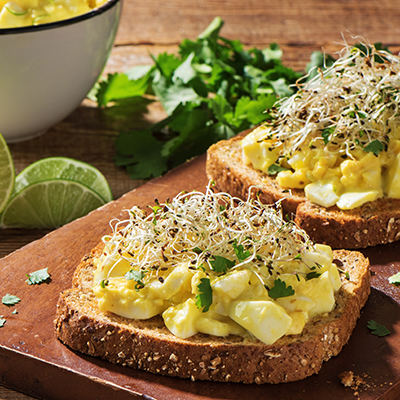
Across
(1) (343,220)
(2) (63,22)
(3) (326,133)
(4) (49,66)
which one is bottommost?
(1) (343,220)

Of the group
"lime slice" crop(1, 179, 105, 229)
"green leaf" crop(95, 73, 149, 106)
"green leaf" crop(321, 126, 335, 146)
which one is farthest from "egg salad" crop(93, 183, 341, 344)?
"green leaf" crop(95, 73, 149, 106)

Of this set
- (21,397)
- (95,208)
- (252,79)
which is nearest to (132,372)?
(21,397)

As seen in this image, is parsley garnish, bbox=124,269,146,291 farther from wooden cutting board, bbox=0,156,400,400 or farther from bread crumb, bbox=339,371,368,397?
bread crumb, bbox=339,371,368,397

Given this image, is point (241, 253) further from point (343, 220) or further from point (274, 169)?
point (274, 169)

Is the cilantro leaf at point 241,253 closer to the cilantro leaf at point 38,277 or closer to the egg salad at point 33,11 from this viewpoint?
the cilantro leaf at point 38,277

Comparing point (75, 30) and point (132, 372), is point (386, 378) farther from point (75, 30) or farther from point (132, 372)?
point (75, 30)

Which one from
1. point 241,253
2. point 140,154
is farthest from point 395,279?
point 140,154
